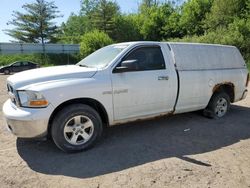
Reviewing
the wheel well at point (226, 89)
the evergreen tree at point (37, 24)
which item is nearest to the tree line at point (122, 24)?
the evergreen tree at point (37, 24)

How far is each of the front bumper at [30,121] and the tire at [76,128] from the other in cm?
19

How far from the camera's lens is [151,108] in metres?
5.51

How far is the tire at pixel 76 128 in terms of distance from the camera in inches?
179

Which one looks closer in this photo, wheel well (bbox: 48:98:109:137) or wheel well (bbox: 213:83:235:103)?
wheel well (bbox: 48:98:109:137)

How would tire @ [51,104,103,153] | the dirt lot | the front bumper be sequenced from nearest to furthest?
the dirt lot → the front bumper → tire @ [51,104,103,153]

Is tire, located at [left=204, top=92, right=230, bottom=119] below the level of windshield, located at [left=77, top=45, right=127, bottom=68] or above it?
below

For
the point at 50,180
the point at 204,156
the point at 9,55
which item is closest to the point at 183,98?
the point at 204,156

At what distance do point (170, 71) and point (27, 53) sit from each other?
35.3m

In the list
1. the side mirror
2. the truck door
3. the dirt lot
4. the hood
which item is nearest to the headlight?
the hood

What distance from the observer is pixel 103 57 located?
559cm

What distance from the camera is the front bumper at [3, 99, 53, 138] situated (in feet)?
14.1

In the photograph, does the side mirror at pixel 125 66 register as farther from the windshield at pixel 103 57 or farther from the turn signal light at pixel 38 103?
the turn signal light at pixel 38 103

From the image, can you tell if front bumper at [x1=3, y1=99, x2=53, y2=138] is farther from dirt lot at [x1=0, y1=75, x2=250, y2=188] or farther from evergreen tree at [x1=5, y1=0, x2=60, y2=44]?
evergreen tree at [x1=5, y1=0, x2=60, y2=44]

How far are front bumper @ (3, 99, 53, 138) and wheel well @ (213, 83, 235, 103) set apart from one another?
158 inches
